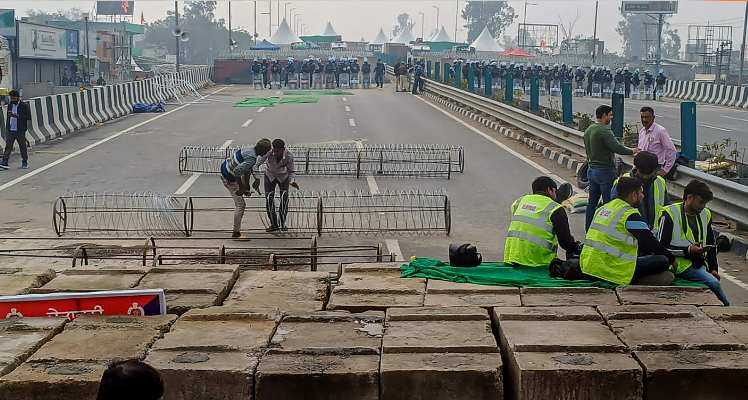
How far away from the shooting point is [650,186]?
1090 centimetres

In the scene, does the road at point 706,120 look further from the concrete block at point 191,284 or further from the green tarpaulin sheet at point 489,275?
the concrete block at point 191,284

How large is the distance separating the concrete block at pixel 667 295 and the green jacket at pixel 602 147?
5.65 meters

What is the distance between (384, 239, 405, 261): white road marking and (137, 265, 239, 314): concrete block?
447 centimetres

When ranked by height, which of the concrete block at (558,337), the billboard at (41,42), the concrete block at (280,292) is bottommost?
the concrete block at (280,292)

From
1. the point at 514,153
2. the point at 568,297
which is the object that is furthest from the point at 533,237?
the point at 514,153

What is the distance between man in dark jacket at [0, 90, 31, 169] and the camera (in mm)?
20281

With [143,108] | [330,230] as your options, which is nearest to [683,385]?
[330,230]

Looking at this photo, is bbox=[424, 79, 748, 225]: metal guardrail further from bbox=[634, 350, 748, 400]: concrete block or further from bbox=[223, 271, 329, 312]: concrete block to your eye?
bbox=[634, 350, 748, 400]: concrete block


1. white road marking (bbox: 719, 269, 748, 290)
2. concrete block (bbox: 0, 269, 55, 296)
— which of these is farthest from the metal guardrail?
concrete block (bbox: 0, 269, 55, 296)

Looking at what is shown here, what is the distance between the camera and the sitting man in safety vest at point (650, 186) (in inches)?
419

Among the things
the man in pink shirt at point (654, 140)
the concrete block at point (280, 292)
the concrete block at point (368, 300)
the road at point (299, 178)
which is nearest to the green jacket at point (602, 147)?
the man in pink shirt at point (654, 140)

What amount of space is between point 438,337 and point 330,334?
26.3 inches

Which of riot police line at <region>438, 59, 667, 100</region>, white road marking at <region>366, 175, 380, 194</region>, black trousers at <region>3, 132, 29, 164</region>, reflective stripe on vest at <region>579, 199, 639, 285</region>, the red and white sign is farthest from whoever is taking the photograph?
riot police line at <region>438, 59, 667, 100</region>

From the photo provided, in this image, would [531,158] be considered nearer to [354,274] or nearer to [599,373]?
[354,274]
